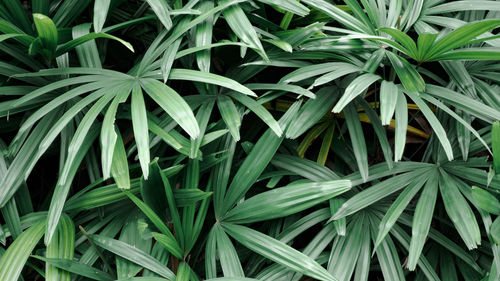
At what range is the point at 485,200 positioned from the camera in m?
0.92

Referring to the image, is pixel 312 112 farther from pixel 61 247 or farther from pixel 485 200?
pixel 61 247

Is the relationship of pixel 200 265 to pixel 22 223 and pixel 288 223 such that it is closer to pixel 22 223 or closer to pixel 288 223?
pixel 288 223

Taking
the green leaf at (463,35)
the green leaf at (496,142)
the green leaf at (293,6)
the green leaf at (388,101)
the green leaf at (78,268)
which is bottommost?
the green leaf at (78,268)

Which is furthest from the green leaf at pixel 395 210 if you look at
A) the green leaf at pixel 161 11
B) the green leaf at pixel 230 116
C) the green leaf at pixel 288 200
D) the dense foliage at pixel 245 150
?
the green leaf at pixel 161 11

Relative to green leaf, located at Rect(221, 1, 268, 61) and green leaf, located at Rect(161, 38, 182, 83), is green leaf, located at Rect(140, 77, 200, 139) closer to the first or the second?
green leaf, located at Rect(161, 38, 182, 83)

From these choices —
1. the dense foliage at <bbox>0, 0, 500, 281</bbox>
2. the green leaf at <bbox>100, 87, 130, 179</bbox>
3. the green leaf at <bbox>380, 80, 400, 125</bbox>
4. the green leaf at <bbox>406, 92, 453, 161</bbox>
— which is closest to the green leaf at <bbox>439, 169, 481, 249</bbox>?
the dense foliage at <bbox>0, 0, 500, 281</bbox>

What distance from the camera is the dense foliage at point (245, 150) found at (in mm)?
910

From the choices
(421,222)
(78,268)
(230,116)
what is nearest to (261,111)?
(230,116)

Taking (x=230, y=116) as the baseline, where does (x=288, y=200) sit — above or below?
below

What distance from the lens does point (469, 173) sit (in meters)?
1.00

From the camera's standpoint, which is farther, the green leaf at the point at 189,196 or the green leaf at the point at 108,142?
the green leaf at the point at 189,196

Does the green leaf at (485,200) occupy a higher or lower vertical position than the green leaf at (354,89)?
lower

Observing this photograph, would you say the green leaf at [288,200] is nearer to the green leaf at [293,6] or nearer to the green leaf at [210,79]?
the green leaf at [210,79]

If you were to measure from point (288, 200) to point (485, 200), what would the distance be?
1.28ft
